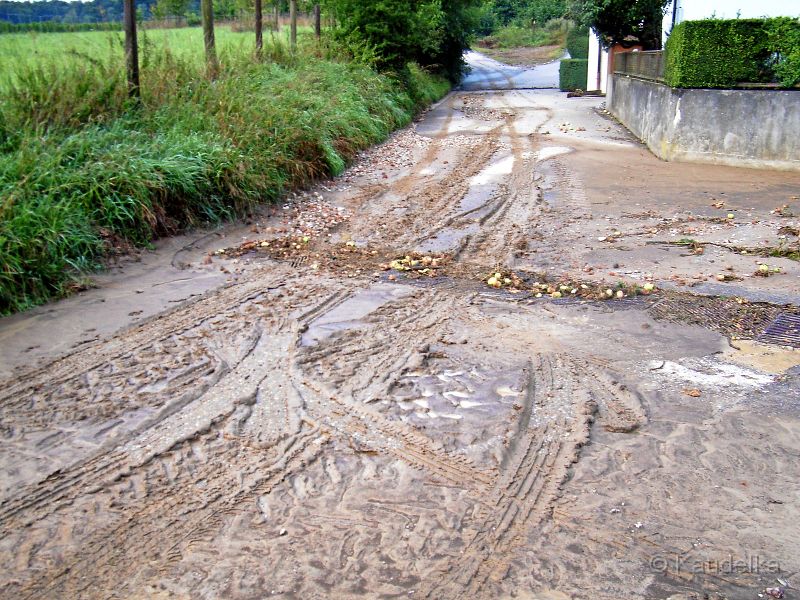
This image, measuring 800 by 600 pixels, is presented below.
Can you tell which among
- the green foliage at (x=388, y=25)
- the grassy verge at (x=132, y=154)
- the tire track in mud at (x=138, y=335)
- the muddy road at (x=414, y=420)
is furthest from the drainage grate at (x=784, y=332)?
the green foliage at (x=388, y=25)

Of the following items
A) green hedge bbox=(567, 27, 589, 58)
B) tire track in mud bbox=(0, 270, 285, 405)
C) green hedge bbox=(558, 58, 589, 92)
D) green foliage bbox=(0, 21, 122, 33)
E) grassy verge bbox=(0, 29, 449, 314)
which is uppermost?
green hedge bbox=(567, 27, 589, 58)

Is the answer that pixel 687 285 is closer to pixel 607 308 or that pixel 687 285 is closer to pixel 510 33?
pixel 607 308

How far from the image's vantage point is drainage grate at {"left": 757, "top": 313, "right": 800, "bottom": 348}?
5629 mm

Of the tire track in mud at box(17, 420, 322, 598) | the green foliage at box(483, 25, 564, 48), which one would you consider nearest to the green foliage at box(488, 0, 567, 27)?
the green foliage at box(483, 25, 564, 48)

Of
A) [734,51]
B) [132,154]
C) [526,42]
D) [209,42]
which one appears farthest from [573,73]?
[526,42]

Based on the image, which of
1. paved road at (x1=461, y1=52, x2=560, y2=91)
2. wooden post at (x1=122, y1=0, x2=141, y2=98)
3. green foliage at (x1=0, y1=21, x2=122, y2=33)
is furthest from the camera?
paved road at (x1=461, y1=52, x2=560, y2=91)

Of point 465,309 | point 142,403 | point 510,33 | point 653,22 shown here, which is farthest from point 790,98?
point 510,33

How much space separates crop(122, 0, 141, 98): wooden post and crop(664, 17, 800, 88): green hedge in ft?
31.0

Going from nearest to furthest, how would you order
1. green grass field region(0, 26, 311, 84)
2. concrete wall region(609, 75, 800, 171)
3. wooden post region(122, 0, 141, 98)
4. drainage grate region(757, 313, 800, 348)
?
drainage grate region(757, 313, 800, 348) → green grass field region(0, 26, 311, 84) → wooden post region(122, 0, 141, 98) → concrete wall region(609, 75, 800, 171)

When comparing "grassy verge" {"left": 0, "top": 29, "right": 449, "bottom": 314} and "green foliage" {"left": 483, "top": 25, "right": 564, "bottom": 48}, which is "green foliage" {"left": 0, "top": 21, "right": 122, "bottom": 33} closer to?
"grassy verge" {"left": 0, "top": 29, "right": 449, "bottom": 314}

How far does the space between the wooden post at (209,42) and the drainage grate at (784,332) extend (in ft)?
30.8

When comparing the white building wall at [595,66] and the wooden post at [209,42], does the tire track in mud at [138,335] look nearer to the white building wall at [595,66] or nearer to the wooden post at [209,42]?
the wooden post at [209,42]

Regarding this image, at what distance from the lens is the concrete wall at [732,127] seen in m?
12.6

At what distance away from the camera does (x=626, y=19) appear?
2208cm
